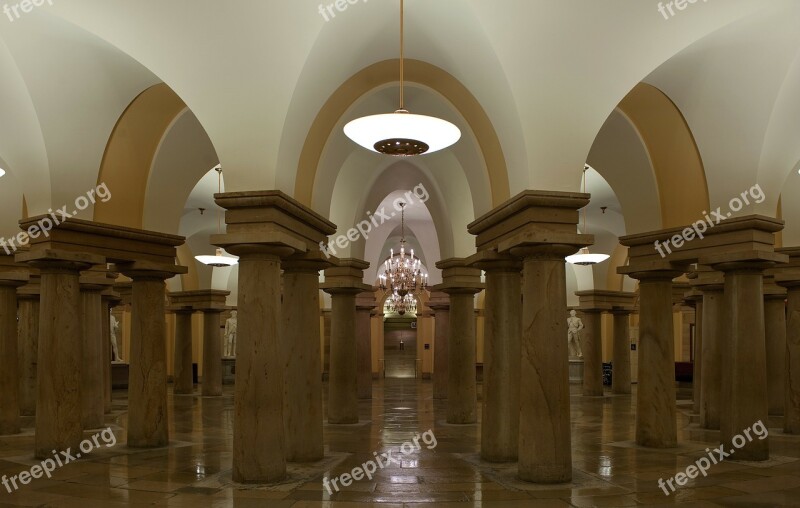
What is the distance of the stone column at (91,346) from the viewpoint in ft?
40.1

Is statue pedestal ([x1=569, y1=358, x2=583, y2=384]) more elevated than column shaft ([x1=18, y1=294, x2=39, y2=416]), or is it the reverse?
column shaft ([x1=18, y1=294, x2=39, y2=416])

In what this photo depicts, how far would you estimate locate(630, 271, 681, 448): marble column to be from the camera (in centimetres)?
1069

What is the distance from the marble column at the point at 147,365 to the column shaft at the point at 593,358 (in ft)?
45.7

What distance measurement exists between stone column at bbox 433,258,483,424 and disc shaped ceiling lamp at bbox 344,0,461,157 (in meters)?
6.27

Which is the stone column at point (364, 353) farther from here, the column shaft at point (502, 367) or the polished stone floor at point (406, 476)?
the column shaft at point (502, 367)

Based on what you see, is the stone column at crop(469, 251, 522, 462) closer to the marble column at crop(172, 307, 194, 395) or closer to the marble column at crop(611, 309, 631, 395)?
the marble column at crop(611, 309, 631, 395)

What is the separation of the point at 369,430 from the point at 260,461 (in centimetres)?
533

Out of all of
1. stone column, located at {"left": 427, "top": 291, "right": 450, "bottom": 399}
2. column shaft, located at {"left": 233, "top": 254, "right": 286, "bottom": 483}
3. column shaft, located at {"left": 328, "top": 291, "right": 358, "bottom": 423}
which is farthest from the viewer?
stone column, located at {"left": 427, "top": 291, "right": 450, "bottom": 399}

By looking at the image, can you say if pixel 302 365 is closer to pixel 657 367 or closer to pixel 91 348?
pixel 91 348

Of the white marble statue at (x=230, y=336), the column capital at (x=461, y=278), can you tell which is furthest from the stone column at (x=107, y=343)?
the white marble statue at (x=230, y=336)

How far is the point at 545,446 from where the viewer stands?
7.78 metres

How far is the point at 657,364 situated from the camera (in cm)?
1070

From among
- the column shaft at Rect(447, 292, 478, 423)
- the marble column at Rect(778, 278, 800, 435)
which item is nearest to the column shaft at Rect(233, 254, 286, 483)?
the column shaft at Rect(447, 292, 478, 423)

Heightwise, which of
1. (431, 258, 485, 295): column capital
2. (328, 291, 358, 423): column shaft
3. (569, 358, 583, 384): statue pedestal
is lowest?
(569, 358, 583, 384): statue pedestal
